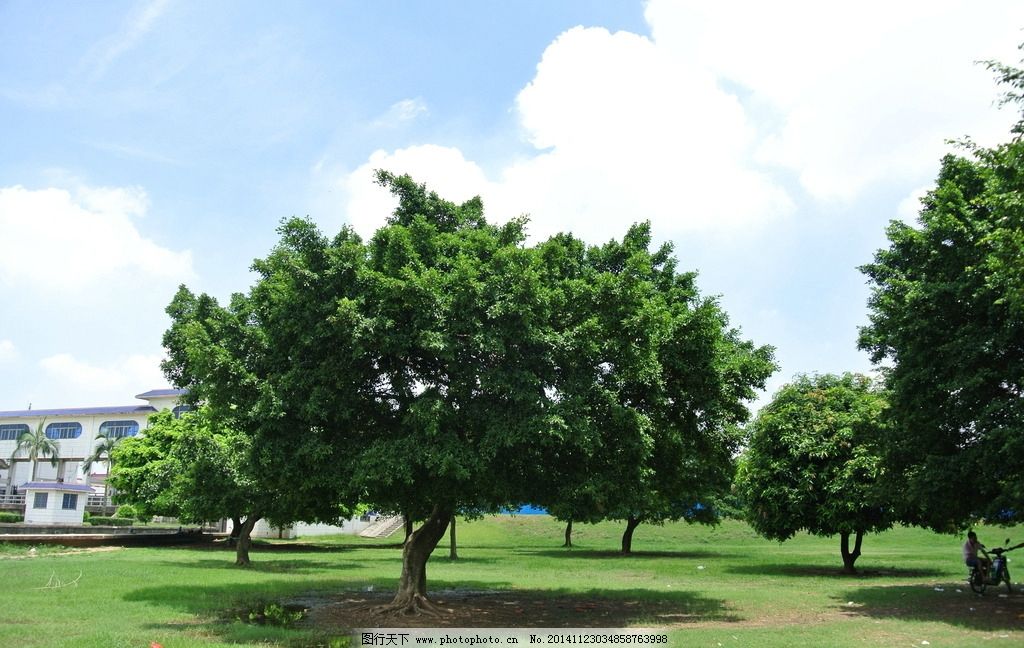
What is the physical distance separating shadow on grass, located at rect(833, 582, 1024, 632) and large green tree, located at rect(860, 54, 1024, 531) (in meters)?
2.30

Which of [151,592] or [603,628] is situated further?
[151,592]

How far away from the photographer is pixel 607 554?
48.8m

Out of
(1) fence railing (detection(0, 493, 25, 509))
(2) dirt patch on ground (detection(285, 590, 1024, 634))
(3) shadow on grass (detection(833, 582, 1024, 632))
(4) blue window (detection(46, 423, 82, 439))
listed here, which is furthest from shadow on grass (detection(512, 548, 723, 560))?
(4) blue window (detection(46, 423, 82, 439))

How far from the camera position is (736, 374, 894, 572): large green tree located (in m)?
29.4

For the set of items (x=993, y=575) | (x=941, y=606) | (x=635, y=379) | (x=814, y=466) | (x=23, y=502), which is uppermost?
(x=635, y=379)

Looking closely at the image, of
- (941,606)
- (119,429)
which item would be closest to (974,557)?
(941,606)

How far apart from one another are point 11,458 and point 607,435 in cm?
9479

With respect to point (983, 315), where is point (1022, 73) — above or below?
above

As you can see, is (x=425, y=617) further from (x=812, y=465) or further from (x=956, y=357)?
(x=812, y=465)

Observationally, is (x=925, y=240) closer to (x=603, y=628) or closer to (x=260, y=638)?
(x=603, y=628)

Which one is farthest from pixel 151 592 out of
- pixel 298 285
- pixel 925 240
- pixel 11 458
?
pixel 11 458

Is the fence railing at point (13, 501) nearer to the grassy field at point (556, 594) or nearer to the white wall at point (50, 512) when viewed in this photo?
the white wall at point (50, 512)

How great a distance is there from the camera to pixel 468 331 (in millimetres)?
16031

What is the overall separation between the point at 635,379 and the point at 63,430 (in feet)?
301
